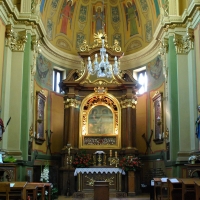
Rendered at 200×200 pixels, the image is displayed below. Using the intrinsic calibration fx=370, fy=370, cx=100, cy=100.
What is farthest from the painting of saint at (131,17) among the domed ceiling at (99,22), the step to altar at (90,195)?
the step to altar at (90,195)

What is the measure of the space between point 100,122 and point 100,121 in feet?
0.15

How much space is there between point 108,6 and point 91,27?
1413 mm

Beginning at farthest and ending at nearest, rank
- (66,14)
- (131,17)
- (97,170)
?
(131,17) → (66,14) → (97,170)

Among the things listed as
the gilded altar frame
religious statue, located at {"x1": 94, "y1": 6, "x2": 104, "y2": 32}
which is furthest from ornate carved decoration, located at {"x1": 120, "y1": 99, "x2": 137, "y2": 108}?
religious statue, located at {"x1": 94, "y1": 6, "x2": 104, "y2": 32}

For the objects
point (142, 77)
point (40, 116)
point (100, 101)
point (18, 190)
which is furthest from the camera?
point (142, 77)

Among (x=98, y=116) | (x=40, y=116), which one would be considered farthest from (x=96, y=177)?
(x=40, y=116)

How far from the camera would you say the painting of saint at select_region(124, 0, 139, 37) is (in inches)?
738

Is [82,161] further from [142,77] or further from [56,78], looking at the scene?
[142,77]

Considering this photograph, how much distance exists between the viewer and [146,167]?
1717 cm

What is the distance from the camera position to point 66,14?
1883cm

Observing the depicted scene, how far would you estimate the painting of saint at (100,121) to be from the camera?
1688 centimetres

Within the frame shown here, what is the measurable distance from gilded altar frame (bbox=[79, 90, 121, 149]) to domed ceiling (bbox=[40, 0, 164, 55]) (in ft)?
11.5

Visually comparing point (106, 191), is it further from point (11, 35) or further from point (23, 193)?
point (11, 35)

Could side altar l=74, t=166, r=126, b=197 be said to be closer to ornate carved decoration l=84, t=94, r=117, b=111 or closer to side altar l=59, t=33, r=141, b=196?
side altar l=59, t=33, r=141, b=196
